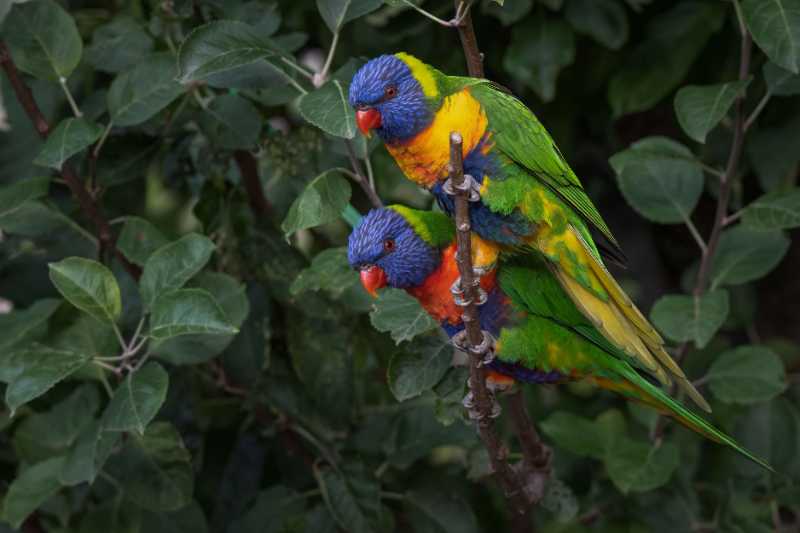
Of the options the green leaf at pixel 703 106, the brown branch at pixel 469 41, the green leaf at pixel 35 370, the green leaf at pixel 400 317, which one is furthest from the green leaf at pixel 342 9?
the green leaf at pixel 35 370

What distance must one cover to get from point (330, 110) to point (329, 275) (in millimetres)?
332

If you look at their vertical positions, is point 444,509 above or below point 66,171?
below

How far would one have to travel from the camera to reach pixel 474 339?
160 centimetres

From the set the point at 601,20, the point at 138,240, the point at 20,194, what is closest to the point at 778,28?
the point at 601,20

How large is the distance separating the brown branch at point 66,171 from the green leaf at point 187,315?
31 cm

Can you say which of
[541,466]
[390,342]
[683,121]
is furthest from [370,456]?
[683,121]

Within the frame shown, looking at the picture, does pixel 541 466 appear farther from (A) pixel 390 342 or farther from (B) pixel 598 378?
(A) pixel 390 342

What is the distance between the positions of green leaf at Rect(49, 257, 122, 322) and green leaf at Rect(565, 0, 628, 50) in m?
1.12

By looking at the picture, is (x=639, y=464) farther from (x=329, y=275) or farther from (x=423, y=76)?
(x=423, y=76)

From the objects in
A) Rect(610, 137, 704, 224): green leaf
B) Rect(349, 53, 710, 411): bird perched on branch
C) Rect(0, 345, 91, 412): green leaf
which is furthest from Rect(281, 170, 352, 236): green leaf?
Rect(610, 137, 704, 224): green leaf

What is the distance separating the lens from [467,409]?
1.76m

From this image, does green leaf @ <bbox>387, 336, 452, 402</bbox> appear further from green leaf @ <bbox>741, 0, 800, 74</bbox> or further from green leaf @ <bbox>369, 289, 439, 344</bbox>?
green leaf @ <bbox>741, 0, 800, 74</bbox>

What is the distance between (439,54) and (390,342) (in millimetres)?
675

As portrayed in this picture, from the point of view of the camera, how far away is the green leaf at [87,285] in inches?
68.9
